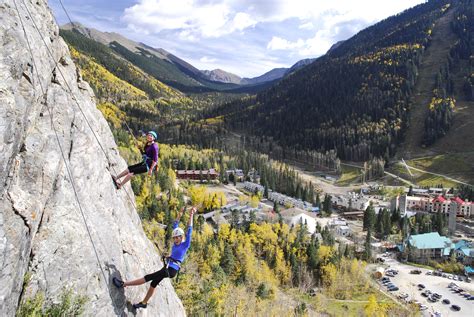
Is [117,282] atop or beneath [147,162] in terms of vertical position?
beneath

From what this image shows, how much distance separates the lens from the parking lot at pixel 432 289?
68.9 m

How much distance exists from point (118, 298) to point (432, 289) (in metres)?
81.4

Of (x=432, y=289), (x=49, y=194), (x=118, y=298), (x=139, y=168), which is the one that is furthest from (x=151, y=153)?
(x=432, y=289)

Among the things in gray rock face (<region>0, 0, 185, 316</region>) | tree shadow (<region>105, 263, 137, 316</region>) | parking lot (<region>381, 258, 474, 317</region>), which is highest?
gray rock face (<region>0, 0, 185, 316</region>)

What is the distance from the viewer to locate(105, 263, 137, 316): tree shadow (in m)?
13.7

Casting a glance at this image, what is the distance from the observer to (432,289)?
3049 inches

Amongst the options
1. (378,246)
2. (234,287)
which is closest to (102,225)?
(234,287)

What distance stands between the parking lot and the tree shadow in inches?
2715

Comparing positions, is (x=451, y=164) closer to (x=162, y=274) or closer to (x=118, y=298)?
(x=162, y=274)

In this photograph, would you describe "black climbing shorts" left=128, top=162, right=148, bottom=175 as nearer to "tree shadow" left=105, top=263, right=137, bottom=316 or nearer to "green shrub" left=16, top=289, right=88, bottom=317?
"tree shadow" left=105, top=263, right=137, bottom=316

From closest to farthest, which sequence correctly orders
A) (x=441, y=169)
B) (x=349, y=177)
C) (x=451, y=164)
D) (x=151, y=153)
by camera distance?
(x=151, y=153), (x=441, y=169), (x=451, y=164), (x=349, y=177)

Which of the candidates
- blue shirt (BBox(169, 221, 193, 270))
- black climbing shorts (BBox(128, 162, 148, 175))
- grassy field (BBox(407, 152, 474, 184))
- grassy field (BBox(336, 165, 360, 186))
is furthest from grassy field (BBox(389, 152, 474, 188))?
blue shirt (BBox(169, 221, 193, 270))

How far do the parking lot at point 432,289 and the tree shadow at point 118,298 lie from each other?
68966 mm

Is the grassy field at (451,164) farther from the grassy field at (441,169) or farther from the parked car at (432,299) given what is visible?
the parked car at (432,299)
